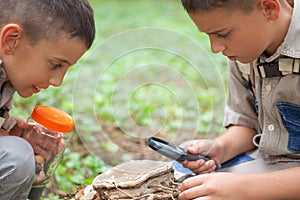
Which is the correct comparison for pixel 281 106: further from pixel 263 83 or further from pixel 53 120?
pixel 53 120

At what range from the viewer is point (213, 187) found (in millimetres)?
1812

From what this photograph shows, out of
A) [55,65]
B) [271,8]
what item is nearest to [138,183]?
[55,65]

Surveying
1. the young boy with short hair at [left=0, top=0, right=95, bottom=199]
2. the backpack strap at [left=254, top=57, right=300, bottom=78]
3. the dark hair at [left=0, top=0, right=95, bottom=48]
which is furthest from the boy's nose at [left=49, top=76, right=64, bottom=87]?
the backpack strap at [left=254, top=57, right=300, bottom=78]

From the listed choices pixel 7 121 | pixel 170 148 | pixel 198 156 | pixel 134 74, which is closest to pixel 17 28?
pixel 7 121

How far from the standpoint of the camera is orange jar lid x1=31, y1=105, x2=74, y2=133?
6.08 ft

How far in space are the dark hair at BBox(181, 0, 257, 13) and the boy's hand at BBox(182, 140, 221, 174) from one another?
548 mm

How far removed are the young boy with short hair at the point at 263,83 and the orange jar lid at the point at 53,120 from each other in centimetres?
42

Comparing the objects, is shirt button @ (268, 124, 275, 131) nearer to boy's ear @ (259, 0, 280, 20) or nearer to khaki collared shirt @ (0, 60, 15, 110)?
boy's ear @ (259, 0, 280, 20)

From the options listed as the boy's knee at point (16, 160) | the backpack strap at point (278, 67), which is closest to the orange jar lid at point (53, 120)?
the boy's knee at point (16, 160)

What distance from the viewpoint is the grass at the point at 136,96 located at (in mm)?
2615

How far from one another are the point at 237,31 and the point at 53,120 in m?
0.66

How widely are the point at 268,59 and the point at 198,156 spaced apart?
430 mm

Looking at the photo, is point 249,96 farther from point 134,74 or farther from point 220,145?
point 134,74

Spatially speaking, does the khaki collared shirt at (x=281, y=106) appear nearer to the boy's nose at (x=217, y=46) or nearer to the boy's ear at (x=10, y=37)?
the boy's nose at (x=217, y=46)
